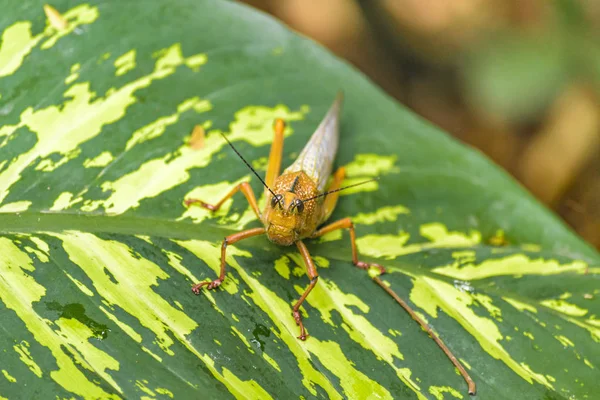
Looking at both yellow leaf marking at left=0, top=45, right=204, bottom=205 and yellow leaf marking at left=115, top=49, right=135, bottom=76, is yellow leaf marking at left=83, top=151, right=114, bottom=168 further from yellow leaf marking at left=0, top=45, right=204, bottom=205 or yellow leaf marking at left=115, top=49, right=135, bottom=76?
yellow leaf marking at left=115, top=49, right=135, bottom=76

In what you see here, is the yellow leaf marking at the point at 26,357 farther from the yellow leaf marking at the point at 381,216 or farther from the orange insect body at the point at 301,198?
the yellow leaf marking at the point at 381,216

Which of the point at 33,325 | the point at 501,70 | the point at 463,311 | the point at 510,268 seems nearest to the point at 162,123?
the point at 33,325

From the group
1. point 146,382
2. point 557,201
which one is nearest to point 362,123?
point 146,382

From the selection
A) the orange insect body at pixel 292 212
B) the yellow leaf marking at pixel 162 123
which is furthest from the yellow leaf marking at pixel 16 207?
the orange insect body at pixel 292 212

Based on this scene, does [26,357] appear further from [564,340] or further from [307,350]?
[564,340]

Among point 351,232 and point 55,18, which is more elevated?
point 55,18

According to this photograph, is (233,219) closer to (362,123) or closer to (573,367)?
(362,123)
